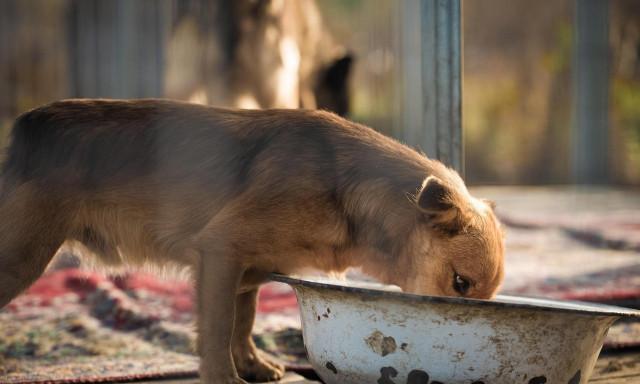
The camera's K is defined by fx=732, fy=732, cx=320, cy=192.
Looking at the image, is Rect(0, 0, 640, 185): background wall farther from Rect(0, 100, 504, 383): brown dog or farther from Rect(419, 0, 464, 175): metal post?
→ Rect(0, 100, 504, 383): brown dog

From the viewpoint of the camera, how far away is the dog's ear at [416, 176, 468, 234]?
102 inches

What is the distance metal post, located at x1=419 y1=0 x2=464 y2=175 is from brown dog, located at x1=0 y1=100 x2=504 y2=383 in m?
0.71

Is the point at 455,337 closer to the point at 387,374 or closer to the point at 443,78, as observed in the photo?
the point at 387,374

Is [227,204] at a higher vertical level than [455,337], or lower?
higher

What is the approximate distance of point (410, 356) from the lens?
2379 mm

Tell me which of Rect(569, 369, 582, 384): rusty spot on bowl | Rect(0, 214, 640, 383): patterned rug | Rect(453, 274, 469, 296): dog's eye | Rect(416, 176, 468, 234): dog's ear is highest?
Rect(416, 176, 468, 234): dog's ear

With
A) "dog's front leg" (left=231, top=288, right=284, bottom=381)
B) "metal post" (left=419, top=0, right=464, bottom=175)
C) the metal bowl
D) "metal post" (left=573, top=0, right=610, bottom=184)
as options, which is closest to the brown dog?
"dog's front leg" (left=231, top=288, right=284, bottom=381)

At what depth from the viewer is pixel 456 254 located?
2.74 metres

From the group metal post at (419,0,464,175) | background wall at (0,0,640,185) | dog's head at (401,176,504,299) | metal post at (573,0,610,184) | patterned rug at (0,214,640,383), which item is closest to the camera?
dog's head at (401,176,504,299)

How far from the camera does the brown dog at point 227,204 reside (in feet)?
9.01

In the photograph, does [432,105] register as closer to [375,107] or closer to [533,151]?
[375,107]

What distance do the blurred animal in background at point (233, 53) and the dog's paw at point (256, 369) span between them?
299 centimetres

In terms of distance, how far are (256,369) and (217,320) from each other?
0.51m

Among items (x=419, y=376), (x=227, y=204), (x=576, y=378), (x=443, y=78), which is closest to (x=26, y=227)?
(x=227, y=204)
